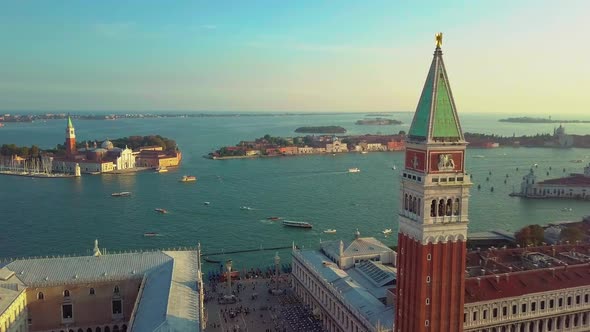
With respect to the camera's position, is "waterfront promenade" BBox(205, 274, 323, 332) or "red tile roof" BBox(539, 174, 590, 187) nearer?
"waterfront promenade" BBox(205, 274, 323, 332)

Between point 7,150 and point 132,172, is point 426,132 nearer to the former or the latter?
point 132,172

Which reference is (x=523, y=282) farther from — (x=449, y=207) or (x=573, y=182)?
(x=573, y=182)

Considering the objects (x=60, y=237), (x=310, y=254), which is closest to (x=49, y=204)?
(x=60, y=237)

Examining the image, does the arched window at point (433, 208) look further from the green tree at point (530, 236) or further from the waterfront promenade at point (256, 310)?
the green tree at point (530, 236)

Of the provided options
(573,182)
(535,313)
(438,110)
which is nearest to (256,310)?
(535,313)

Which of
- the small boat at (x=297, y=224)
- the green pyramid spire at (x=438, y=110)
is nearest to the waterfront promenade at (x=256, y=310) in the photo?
the green pyramid spire at (x=438, y=110)

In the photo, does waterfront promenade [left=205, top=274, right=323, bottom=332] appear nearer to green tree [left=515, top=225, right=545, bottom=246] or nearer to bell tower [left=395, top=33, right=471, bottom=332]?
bell tower [left=395, top=33, right=471, bottom=332]

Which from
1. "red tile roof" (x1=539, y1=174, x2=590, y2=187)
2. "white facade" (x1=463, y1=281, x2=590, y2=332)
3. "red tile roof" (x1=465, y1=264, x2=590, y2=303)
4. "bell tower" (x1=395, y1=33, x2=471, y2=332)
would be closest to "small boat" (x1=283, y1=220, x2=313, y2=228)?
"red tile roof" (x1=465, y1=264, x2=590, y2=303)

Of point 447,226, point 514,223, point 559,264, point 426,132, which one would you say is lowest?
point 514,223
